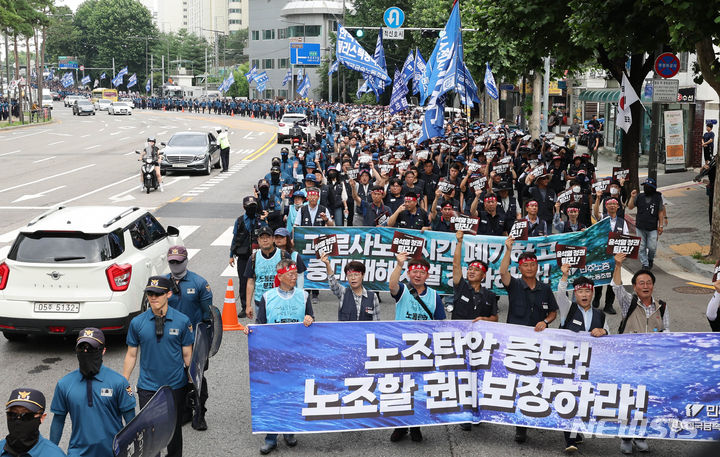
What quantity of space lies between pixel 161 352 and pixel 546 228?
26.4 feet

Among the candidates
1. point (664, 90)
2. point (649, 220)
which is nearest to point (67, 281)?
point (649, 220)

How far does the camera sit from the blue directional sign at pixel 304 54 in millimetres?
88750

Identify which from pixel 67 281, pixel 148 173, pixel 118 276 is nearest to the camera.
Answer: pixel 67 281

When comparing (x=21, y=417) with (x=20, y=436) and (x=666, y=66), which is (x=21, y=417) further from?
(x=666, y=66)

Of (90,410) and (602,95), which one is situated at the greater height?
(602,95)

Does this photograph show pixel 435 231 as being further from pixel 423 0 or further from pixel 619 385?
pixel 423 0

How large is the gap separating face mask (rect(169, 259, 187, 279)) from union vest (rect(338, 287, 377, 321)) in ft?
5.28

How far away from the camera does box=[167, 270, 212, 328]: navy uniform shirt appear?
8.23m

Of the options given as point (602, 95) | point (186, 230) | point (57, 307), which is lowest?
point (186, 230)

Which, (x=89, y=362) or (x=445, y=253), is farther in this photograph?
(x=445, y=253)

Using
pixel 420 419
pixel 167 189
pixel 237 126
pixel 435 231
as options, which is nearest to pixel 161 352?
pixel 420 419

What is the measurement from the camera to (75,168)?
34.2m

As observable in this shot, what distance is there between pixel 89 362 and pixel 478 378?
3.63 metres

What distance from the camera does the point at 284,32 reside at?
120000mm
